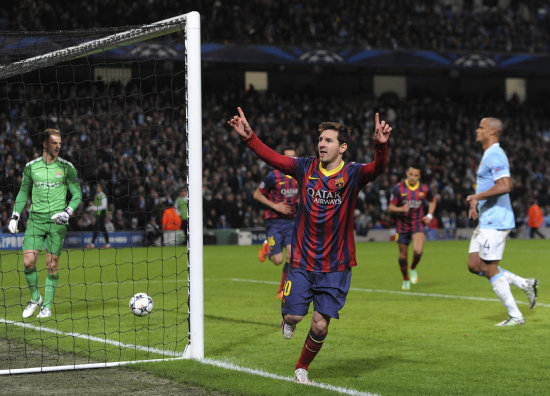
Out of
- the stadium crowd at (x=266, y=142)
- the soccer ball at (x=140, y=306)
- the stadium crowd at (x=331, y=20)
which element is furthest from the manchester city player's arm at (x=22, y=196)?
the stadium crowd at (x=331, y=20)

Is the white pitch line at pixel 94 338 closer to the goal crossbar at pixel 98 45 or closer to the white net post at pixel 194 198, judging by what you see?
the white net post at pixel 194 198

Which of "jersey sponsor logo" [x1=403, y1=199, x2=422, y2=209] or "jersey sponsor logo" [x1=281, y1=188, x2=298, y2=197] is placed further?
"jersey sponsor logo" [x1=403, y1=199, x2=422, y2=209]

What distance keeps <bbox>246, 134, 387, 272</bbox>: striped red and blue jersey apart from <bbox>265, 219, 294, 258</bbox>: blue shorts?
18.6 ft

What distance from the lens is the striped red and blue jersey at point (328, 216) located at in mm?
6176

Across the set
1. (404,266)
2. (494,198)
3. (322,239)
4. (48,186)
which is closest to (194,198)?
(322,239)

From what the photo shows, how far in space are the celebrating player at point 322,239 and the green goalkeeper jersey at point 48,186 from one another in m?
4.44

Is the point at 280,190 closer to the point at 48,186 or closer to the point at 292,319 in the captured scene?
the point at 48,186

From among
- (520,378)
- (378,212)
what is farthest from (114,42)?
(378,212)

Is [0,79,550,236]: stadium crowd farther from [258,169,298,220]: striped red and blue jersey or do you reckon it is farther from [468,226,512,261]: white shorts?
[468,226,512,261]: white shorts

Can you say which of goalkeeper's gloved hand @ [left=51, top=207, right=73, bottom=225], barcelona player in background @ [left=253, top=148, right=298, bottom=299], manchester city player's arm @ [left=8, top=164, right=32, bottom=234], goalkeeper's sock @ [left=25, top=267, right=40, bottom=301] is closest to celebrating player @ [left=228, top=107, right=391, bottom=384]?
goalkeeper's gloved hand @ [left=51, top=207, right=73, bottom=225]

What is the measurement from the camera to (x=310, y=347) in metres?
6.18

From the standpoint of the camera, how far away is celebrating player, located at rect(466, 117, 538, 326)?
906cm

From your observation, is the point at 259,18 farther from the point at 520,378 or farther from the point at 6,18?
the point at 520,378

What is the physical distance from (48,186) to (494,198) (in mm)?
5207
